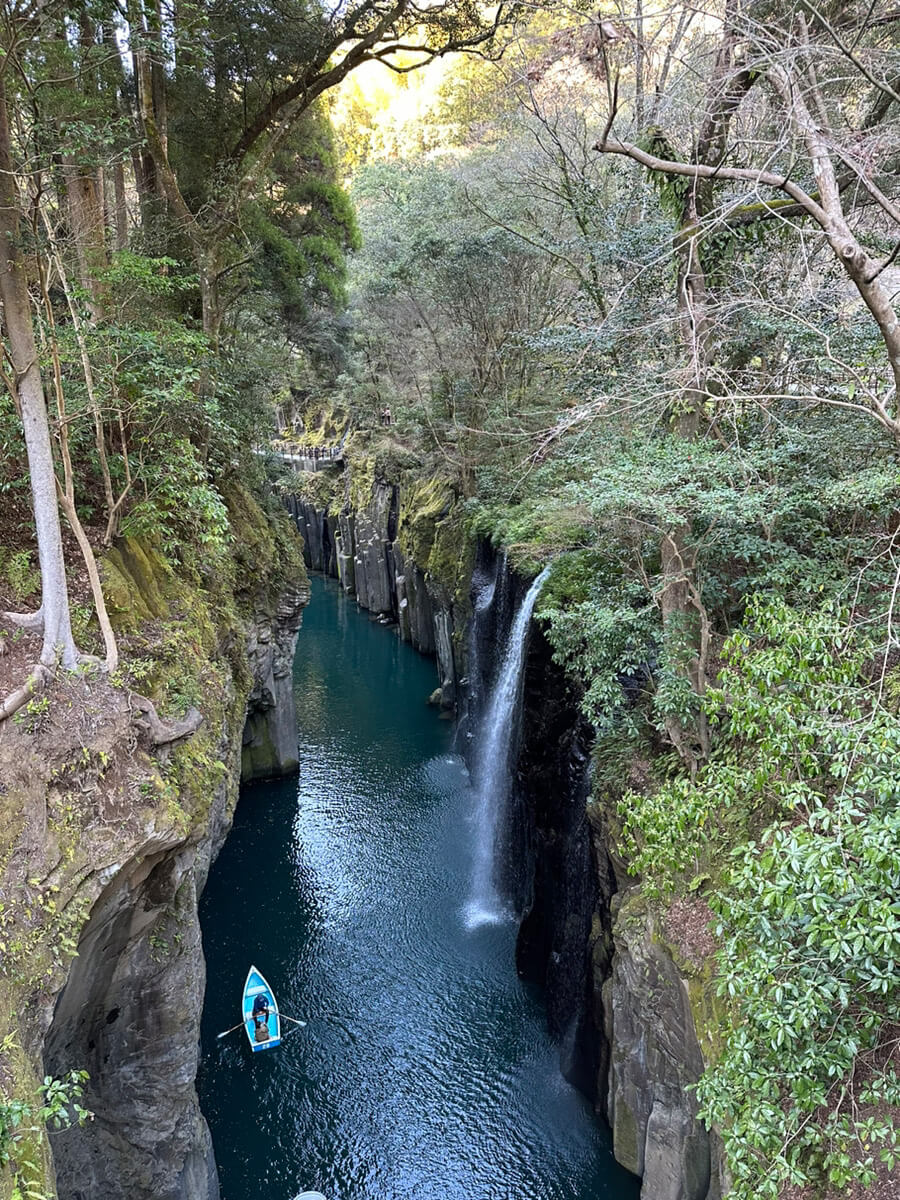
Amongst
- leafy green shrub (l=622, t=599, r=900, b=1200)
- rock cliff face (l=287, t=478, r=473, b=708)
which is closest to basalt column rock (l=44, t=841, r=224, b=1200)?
leafy green shrub (l=622, t=599, r=900, b=1200)

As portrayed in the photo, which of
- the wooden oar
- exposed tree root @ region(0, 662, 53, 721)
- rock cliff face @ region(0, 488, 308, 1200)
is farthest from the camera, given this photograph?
the wooden oar

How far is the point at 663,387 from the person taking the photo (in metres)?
10.4

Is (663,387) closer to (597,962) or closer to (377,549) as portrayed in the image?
(597,962)

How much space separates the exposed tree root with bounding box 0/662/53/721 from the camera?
25.3 ft

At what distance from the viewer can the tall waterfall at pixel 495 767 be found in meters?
16.4

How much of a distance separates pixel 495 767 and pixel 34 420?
45.5ft

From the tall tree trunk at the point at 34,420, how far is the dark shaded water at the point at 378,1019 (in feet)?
28.5

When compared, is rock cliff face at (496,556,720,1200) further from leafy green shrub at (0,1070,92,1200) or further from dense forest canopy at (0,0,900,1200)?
leafy green shrub at (0,1070,92,1200)

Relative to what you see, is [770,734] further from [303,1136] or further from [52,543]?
[303,1136]

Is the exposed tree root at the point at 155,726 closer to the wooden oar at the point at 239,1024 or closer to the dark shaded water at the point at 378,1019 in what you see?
the wooden oar at the point at 239,1024

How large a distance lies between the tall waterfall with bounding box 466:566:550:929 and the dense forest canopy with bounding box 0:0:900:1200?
7.18ft

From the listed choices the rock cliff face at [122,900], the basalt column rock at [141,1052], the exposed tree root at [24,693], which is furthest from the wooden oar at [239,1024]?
the exposed tree root at [24,693]

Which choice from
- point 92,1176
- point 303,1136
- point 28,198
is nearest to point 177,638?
point 28,198

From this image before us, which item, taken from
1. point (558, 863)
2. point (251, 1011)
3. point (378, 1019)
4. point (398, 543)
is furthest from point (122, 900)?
point (398, 543)
